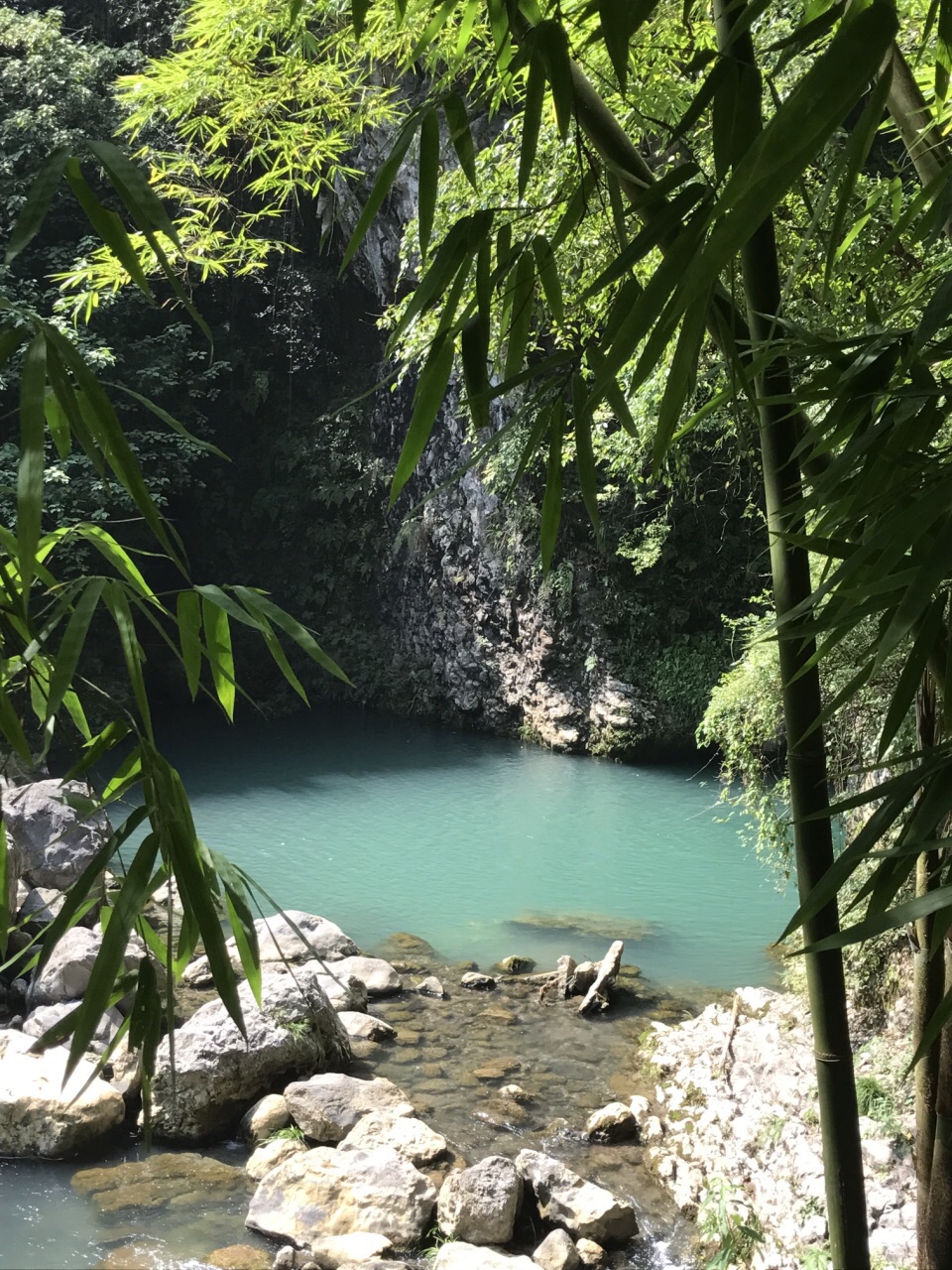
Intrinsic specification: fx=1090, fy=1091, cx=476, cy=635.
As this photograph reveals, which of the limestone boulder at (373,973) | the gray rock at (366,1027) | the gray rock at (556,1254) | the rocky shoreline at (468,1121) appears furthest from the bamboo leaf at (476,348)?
the limestone boulder at (373,973)

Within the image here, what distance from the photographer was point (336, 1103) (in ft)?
11.4

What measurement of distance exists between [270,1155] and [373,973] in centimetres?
144

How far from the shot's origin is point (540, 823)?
24.7 feet

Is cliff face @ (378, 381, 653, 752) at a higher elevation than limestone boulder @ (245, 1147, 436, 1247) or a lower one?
higher

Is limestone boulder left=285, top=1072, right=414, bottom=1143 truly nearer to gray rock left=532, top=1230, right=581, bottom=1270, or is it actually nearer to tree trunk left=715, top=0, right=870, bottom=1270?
A: gray rock left=532, top=1230, right=581, bottom=1270

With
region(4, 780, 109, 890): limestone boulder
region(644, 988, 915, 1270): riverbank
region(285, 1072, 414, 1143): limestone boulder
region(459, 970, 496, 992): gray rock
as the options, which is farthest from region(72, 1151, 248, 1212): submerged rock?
region(4, 780, 109, 890): limestone boulder

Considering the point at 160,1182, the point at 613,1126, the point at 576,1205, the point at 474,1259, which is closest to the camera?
the point at 474,1259

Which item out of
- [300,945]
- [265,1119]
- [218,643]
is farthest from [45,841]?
Result: [218,643]

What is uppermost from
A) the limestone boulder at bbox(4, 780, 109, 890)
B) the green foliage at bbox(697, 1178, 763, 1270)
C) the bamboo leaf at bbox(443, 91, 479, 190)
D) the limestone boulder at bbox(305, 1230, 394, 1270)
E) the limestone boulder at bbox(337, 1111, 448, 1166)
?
the bamboo leaf at bbox(443, 91, 479, 190)

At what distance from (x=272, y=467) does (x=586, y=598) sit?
445cm

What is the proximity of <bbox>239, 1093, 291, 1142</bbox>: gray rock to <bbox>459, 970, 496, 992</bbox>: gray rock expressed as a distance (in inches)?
52.3

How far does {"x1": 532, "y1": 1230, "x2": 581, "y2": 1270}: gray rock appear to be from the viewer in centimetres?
277

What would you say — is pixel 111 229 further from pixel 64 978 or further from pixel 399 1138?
pixel 64 978

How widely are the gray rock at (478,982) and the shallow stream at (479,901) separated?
0.17ft
